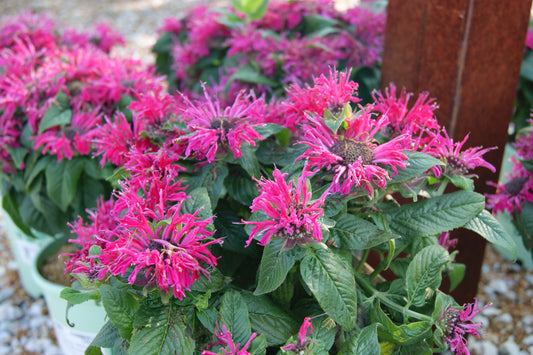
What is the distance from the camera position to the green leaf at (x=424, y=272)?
0.75m

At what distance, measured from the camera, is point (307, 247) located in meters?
0.66

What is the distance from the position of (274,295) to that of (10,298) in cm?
128

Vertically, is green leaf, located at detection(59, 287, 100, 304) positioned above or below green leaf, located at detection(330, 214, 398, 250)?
below

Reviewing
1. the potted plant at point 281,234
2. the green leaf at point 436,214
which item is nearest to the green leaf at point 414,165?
the potted plant at point 281,234

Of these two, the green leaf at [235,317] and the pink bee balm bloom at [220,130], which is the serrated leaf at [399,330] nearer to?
the green leaf at [235,317]

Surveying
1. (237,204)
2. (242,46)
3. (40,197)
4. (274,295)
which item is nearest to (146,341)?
(274,295)

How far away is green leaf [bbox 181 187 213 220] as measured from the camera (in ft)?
2.34

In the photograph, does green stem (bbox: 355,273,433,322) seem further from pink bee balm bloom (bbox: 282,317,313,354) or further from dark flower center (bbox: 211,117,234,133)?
dark flower center (bbox: 211,117,234,133)

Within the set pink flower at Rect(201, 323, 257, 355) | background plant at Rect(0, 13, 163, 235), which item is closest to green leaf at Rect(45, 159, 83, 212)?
background plant at Rect(0, 13, 163, 235)

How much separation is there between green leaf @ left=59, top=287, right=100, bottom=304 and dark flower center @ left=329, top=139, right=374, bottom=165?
0.42 meters

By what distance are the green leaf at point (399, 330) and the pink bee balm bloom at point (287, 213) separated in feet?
0.62

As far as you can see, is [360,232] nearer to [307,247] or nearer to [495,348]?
[307,247]

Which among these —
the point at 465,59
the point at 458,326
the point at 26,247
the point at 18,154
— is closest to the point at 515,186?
the point at 465,59

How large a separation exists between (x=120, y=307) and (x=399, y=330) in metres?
0.41
